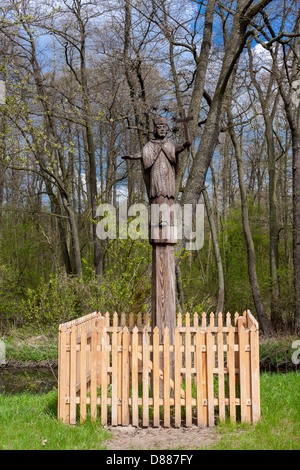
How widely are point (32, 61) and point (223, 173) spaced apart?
10.7 m

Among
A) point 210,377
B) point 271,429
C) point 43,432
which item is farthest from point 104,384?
point 271,429

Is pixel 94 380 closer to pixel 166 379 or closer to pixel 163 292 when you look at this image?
pixel 166 379

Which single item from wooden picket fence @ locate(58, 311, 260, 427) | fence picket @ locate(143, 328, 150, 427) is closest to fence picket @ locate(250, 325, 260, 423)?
wooden picket fence @ locate(58, 311, 260, 427)

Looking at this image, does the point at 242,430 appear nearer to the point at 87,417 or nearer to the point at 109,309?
the point at 87,417

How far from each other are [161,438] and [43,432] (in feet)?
4.16

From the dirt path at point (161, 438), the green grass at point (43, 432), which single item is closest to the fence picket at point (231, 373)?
the dirt path at point (161, 438)

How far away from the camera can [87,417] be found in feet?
17.3

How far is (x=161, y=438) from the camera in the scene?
4.81 metres

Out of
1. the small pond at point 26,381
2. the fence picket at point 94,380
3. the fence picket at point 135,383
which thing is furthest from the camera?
the small pond at point 26,381

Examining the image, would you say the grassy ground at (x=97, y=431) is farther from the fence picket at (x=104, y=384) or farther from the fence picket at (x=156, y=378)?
the fence picket at (x=156, y=378)

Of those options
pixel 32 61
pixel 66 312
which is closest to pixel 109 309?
pixel 66 312

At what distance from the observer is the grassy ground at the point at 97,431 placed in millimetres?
4461

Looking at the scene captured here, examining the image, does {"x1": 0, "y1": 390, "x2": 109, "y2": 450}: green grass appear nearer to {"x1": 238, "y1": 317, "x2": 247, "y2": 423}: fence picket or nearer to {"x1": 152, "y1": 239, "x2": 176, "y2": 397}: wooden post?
{"x1": 152, "y1": 239, "x2": 176, "y2": 397}: wooden post

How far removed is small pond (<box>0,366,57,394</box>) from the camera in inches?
353
